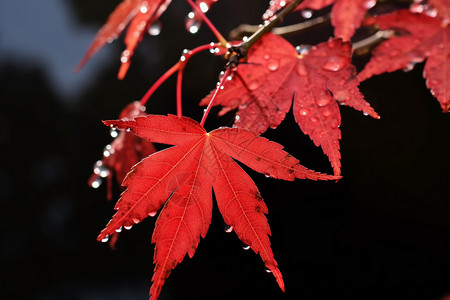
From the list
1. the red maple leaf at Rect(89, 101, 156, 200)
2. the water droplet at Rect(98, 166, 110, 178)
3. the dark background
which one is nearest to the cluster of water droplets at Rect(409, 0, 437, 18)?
the red maple leaf at Rect(89, 101, 156, 200)

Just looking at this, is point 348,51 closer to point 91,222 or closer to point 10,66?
point 91,222

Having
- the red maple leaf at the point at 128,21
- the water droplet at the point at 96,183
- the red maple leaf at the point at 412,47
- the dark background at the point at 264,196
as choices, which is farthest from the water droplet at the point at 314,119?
the dark background at the point at 264,196

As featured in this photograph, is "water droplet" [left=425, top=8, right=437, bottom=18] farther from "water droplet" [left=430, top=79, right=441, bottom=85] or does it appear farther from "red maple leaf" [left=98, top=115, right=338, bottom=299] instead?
"red maple leaf" [left=98, top=115, right=338, bottom=299]

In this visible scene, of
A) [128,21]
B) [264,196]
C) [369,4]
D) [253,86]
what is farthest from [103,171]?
[264,196]

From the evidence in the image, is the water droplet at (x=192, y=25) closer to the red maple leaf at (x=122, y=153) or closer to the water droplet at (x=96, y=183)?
the red maple leaf at (x=122, y=153)

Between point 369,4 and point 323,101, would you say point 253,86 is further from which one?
point 369,4
